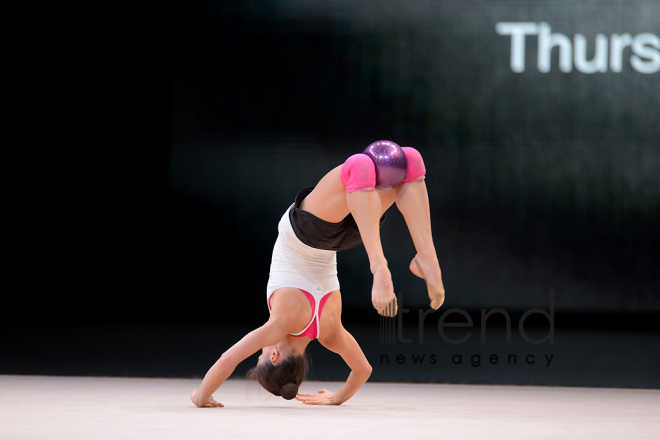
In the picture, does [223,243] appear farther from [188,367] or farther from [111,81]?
[111,81]

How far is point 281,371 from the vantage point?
297cm

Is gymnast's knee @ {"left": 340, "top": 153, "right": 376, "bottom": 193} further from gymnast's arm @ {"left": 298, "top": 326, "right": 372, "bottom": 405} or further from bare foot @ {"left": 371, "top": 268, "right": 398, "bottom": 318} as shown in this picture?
gymnast's arm @ {"left": 298, "top": 326, "right": 372, "bottom": 405}

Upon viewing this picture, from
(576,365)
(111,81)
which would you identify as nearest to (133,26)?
(111,81)

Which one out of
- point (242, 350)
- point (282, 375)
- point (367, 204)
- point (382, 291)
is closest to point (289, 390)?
point (282, 375)

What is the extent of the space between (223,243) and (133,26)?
146 cm

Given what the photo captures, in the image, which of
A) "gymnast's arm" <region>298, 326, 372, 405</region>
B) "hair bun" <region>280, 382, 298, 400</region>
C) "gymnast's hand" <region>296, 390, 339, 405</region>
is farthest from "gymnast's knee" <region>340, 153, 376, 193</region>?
"gymnast's hand" <region>296, 390, 339, 405</region>

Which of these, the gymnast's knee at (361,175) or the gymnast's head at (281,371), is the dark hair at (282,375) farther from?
the gymnast's knee at (361,175)

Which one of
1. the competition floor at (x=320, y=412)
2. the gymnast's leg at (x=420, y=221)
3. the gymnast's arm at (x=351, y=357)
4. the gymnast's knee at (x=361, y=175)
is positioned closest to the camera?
the competition floor at (x=320, y=412)

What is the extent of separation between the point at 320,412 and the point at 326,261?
594mm

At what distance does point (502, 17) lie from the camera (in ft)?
15.1

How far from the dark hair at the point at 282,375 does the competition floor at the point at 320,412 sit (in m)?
0.08

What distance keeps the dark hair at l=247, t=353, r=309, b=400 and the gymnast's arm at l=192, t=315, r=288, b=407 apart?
112mm

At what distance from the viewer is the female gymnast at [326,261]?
2668 millimetres

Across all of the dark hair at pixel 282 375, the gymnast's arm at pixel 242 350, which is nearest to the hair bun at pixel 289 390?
the dark hair at pixel 282 375
